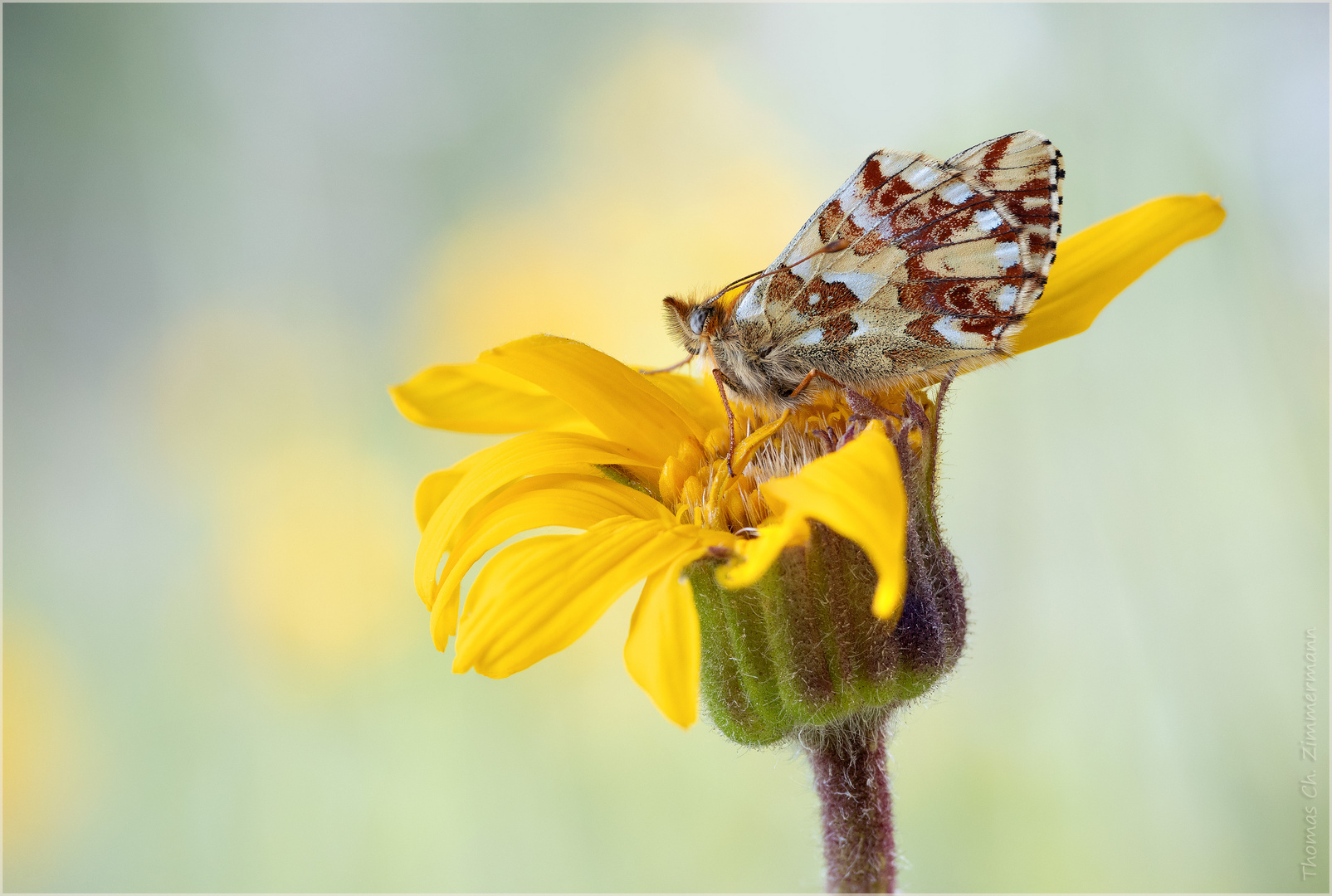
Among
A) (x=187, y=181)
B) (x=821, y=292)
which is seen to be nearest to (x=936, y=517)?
(x=821, y=292)

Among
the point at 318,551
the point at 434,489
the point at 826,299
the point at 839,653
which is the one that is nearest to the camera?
the point at 839,653

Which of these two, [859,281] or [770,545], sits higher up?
[859,281]

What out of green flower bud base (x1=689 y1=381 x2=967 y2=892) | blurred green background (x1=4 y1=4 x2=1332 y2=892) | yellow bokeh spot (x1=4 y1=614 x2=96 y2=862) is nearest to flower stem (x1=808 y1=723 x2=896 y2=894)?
green flower bud base (x1=689 y1=381 x2=967 y2=892)

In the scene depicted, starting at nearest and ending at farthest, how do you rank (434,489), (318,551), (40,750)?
(434,489)
(40,750)
(318,551)

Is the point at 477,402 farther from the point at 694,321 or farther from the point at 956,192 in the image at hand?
the point at 956,192

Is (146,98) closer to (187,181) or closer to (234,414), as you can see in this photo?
(187,181)

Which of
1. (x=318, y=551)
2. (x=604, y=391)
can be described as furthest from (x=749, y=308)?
(x=318, y=551)
